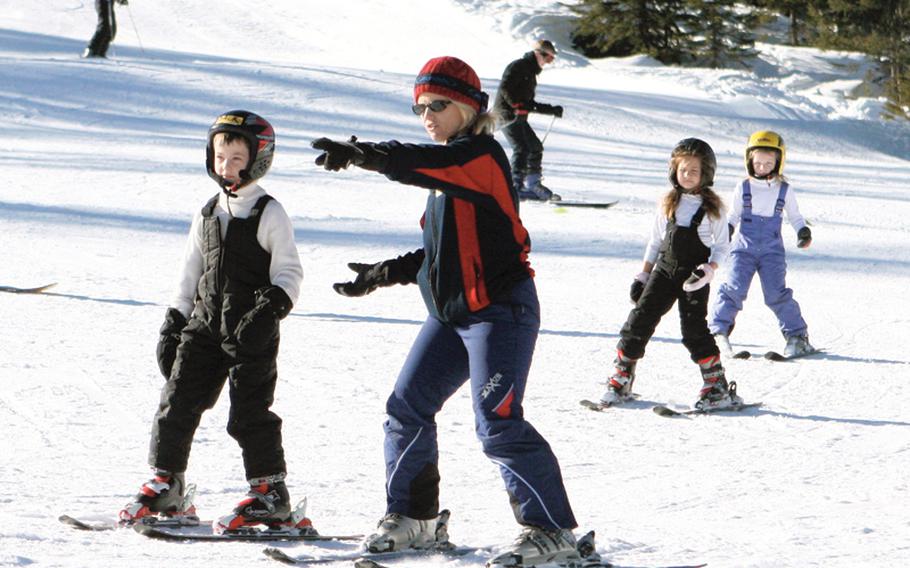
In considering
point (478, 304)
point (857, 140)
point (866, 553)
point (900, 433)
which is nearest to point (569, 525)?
point (478, 304)

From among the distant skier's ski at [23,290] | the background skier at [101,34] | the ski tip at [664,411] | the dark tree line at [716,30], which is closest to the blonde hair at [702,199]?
the ski tip at [664,411]

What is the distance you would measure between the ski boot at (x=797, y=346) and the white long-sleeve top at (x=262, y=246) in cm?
472

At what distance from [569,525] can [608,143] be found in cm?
1608

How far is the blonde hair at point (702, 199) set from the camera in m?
6.48

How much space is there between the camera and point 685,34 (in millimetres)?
→ 35594

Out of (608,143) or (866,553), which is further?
(608,143)

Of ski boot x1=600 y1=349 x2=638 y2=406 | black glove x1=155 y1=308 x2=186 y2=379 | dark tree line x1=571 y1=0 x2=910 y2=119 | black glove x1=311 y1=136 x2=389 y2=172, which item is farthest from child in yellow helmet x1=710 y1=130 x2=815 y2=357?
dark tree line x1=571 y1=0 x2=910 y2=119

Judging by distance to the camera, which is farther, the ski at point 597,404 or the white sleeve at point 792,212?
the white sleeve at point 792,212

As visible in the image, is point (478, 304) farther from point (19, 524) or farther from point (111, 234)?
point (111, 234)

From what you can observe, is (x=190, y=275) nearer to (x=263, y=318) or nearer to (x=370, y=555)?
(x=263, y=318)

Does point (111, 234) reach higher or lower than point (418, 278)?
lower

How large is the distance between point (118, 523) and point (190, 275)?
0.86m

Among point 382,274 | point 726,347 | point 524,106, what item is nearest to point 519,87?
point 524,106

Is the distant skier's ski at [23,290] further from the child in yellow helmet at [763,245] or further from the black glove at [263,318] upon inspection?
the black glove at [263,318]
